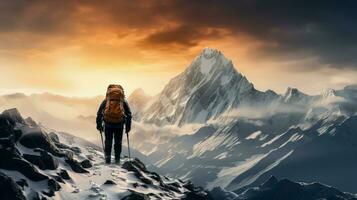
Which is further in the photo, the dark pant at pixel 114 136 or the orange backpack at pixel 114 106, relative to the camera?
the dark pant at pixel 114 136

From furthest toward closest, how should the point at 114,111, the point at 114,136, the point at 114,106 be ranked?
1. the point at 114,136
2. the point at 114,111
3. the point at 114,106

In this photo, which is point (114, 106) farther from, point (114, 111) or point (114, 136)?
point (114, 136)

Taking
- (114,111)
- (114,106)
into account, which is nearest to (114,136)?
(114,111)

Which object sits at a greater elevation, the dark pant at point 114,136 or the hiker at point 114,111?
the hiker at point 114,111

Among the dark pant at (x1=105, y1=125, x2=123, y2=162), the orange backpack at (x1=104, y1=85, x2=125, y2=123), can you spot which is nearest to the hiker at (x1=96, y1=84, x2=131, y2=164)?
the orange backpack at (x1=104, y1=85, x2=125, y2=123)

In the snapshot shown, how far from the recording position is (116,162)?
2051 inches

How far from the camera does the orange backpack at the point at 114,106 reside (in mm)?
44031

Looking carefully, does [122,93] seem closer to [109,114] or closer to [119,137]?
[109,114]

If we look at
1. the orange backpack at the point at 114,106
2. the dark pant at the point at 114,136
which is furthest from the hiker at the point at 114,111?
the dark pant at the point at 114,136

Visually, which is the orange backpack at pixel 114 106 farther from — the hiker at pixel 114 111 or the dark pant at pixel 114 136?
the dark pant at pixel 114 136

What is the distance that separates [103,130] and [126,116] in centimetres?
253

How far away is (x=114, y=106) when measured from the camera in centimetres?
4412

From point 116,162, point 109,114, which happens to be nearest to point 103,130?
point 109,114

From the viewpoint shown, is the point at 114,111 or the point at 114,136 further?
the point at 114,136
